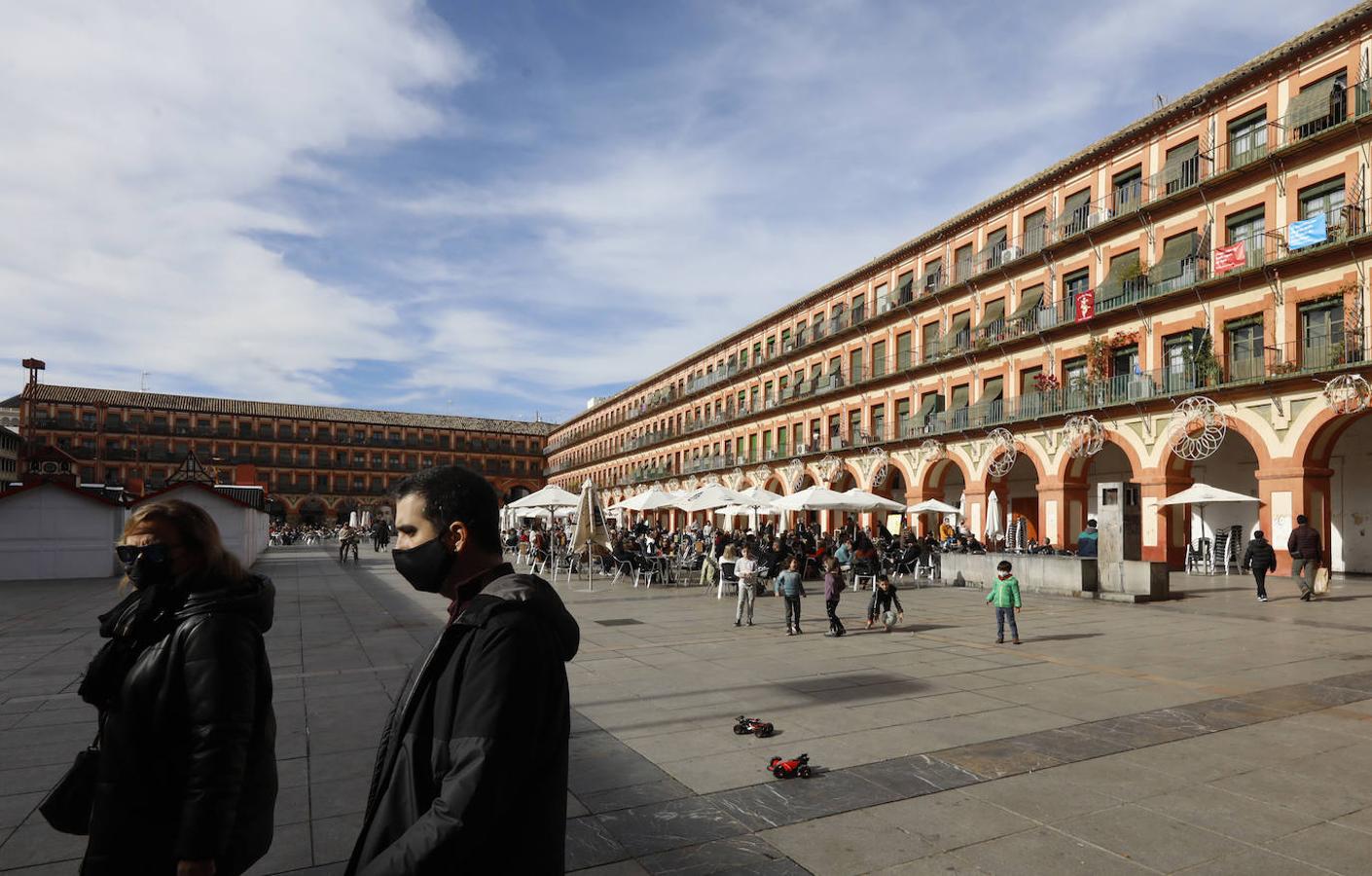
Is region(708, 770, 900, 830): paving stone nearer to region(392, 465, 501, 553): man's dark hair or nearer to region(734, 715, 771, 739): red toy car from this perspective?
region(734, 715, 771, 739): red toy car

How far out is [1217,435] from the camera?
22.1 metres

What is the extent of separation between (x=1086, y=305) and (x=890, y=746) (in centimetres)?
2343

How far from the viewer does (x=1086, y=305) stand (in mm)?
25828

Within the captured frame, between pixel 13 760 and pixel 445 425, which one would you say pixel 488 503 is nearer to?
pixel 13 760

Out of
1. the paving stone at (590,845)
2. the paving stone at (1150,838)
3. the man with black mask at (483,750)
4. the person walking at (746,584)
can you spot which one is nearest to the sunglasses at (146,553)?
the man with black mask at (483,750)

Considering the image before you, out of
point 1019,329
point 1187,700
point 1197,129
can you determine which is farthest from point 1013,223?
point 1187,700

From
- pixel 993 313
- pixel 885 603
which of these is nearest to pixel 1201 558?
pixel 993 313

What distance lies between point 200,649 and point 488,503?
1.02m

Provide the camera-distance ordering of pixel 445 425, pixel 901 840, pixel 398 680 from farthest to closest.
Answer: pixel 445 425, pixel 398 680, pixel 901 840

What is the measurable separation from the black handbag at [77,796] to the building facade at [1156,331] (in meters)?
17.6

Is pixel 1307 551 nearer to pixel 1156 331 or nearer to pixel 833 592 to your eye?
pixel 1156 331

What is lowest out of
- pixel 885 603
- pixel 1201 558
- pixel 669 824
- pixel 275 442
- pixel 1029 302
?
pixel 669 824

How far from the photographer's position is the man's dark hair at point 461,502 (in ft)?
6.82

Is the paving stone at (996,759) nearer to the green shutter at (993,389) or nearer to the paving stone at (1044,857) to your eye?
the paving stone at (1044,857)
